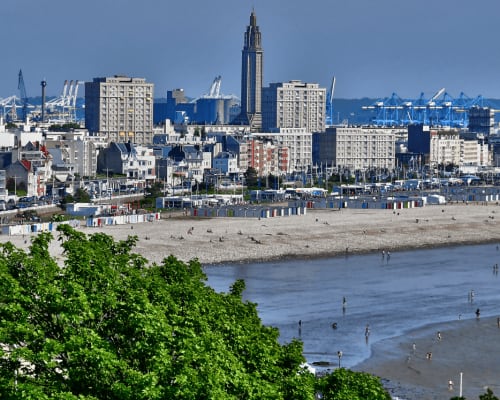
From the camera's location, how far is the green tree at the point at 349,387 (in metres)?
16.2

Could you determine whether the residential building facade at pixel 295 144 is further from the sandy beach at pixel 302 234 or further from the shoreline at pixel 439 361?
the shoreline at pixel 439 361

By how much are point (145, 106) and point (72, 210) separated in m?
54.3

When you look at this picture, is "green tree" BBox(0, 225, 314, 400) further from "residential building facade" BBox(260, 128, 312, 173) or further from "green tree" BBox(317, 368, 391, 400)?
"residential building facade" BBox(260, 128, 312, 173)

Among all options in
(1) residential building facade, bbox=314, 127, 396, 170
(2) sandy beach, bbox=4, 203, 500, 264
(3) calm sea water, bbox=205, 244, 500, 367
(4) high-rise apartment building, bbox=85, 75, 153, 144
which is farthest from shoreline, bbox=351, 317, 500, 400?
(4) high-rise apartment building, bbox=85, 75, 153, 144

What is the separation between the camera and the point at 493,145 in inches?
5364

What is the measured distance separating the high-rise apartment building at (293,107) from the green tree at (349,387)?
124 m

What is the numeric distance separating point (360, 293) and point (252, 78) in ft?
365

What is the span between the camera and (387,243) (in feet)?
185

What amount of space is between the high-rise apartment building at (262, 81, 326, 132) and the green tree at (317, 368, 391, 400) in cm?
12368

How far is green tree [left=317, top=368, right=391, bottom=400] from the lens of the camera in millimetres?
16203

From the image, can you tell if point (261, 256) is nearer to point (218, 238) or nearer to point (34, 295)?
point (218, 238)

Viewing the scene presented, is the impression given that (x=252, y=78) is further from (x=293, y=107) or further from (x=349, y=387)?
(x=349, y=387)

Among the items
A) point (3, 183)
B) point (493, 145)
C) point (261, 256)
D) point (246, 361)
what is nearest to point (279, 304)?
point (261, 256)

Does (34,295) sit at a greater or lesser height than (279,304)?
greater
